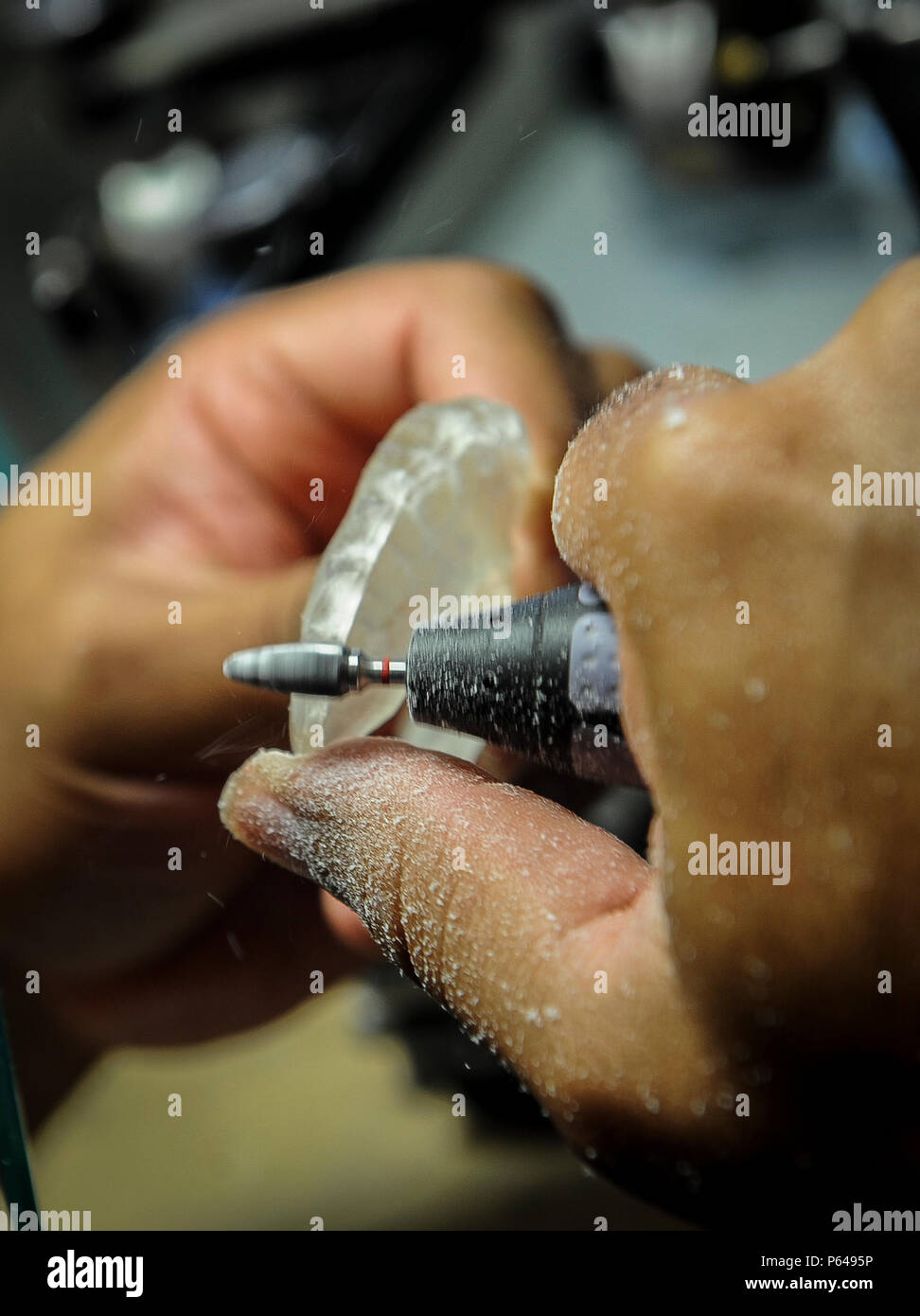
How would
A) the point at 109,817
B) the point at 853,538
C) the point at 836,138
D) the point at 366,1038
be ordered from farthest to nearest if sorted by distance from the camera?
the point at 836,138
the point at 366,1038
the point at 109,817
the point at 853,538

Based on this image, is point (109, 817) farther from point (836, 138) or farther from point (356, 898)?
point (836, 138)

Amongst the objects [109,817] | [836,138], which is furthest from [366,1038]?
[836,138]

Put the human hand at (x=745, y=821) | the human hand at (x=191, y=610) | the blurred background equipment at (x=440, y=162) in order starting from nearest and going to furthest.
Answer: the human hand at (x=745, y=821), the human hand at (x=191, y=610), the blurred background equipment at (x=440, y=162)

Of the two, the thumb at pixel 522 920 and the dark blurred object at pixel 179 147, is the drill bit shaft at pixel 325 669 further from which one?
the dark blurred object at pixel 179 147

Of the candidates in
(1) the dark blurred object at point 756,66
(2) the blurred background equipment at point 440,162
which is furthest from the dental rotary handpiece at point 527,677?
(1) the dark blurred object at point 756,66

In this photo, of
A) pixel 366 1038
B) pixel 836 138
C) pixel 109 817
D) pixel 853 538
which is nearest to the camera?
pixel 853 538

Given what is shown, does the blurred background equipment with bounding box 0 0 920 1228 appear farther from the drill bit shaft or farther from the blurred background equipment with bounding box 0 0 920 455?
the drill bit shaft

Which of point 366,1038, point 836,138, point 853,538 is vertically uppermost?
point 836,138
